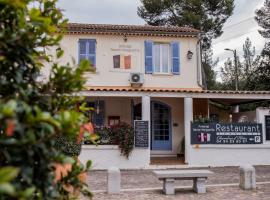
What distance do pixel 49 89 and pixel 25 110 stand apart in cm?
73

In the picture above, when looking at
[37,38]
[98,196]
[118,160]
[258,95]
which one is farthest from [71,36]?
[37,38]

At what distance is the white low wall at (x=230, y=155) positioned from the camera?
643 inches

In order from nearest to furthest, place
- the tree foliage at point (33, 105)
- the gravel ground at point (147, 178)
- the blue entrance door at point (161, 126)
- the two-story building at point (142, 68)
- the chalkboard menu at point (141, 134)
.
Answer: the tree foliage at point (33, 105), the gravel ground at point (147, 178), the chalkboard menu at point (141, 134), the two-story building at point (142, 68), the blue entrance door at point (161, 126)

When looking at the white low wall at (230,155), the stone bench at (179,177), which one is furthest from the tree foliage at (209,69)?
the stone bench at (179,177)

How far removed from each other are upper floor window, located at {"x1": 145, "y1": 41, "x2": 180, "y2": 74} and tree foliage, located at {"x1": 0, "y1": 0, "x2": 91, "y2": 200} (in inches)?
612

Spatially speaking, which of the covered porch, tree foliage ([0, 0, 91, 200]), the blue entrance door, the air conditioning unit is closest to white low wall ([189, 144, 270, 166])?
the covered porch

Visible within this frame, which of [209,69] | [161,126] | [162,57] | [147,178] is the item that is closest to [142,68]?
[162,57]

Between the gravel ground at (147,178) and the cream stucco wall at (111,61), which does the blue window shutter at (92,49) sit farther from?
the gravel ground at (147,178)

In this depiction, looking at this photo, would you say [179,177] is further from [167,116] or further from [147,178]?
[167,116]

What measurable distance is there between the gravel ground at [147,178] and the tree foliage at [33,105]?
8.20 m

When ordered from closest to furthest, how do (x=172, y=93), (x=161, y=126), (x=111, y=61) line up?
(x=172, y=93) → (x=111, y=61) → (x=161, y=126)

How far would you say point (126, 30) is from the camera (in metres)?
18.7

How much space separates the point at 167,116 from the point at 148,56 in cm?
312

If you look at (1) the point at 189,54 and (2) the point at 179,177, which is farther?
(1) the point at 189,54
